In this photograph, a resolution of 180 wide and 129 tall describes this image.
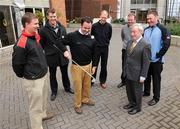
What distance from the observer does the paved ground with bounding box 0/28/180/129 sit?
4004mm

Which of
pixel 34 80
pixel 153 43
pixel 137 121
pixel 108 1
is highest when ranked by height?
pixel 108 1

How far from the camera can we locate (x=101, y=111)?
14.7 ft

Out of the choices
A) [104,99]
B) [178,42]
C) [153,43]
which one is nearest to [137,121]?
[104,99]

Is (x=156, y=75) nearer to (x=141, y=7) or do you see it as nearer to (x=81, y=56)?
(x=81, y=56)

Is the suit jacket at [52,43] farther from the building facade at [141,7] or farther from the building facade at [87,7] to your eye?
the building facade at [141,7]

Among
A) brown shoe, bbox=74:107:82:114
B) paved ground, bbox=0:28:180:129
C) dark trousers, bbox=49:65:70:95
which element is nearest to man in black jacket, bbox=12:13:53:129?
paved ground, bbox=0:28:180:129

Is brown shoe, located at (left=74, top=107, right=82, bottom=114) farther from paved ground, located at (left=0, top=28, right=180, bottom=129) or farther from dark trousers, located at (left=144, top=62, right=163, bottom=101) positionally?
dark trousers, located at (left=144, top=62, right=163, bottom=101)

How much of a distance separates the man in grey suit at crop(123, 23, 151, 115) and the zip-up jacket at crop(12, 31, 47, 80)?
1630mm

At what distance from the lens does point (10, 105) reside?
4887mm

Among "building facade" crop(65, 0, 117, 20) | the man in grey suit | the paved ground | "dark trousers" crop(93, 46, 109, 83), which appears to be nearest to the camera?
the man in grey suit

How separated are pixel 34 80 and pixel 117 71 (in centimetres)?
434

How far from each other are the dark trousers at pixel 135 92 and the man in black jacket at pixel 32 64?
1.72 metres

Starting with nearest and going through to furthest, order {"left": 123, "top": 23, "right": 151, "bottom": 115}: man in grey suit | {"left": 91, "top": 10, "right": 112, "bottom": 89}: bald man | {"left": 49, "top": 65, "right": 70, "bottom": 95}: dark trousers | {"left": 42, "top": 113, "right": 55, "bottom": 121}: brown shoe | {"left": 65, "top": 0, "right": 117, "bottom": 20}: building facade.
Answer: {"left": 123, "top": 23, "right": 151, "bottom": 115}: man in grey suit → {"left": 42, "top": 113, "right": 55, "bottom": 121}: brown shoe → {"left": 49, "top": 65, "right": 70, "bottom": 95}: dark trousers → {"left": 91, "top": 10, "right": 112, "bottom": 89}: bald man → {"left": 65, "top": 0, "right": 117, "bottom": 20}: building facade

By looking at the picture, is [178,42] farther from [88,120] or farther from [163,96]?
[88,120]
